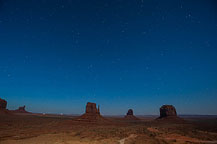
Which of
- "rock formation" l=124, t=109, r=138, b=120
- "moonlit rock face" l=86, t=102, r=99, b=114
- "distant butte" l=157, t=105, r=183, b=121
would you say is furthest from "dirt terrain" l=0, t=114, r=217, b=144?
"rock formation" l=124, t=109, r=138, b=120

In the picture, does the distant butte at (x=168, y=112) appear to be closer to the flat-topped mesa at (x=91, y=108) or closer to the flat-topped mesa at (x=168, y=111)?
the flat-topped mesa at (x=168, y=111)

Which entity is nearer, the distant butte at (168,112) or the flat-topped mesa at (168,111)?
the distant butte at (168,112)

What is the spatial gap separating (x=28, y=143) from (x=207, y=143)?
27377 mm

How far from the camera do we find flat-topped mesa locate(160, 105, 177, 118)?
3222 inches

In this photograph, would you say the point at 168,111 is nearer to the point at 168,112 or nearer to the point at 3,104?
the point at 168,112

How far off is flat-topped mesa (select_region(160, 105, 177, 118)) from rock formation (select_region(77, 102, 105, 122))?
4676cm

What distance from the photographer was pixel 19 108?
597ft

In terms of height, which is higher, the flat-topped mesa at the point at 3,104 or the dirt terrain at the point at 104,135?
the flat-topped mesa at the point at 3,104

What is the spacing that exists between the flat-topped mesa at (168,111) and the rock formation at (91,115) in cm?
4676

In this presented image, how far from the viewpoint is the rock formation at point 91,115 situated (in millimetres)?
62772

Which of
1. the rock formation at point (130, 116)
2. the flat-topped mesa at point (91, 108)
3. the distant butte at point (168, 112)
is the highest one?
the flat-topped mesa at point (91, 108)

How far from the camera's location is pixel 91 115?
219ft

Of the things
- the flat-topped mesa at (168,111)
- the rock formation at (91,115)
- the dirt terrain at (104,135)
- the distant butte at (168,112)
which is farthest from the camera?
the flat-topped mesa at (168,111)

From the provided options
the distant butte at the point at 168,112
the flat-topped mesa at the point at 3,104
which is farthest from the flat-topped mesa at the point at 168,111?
the flat-topped mesa at the point at 3,104
